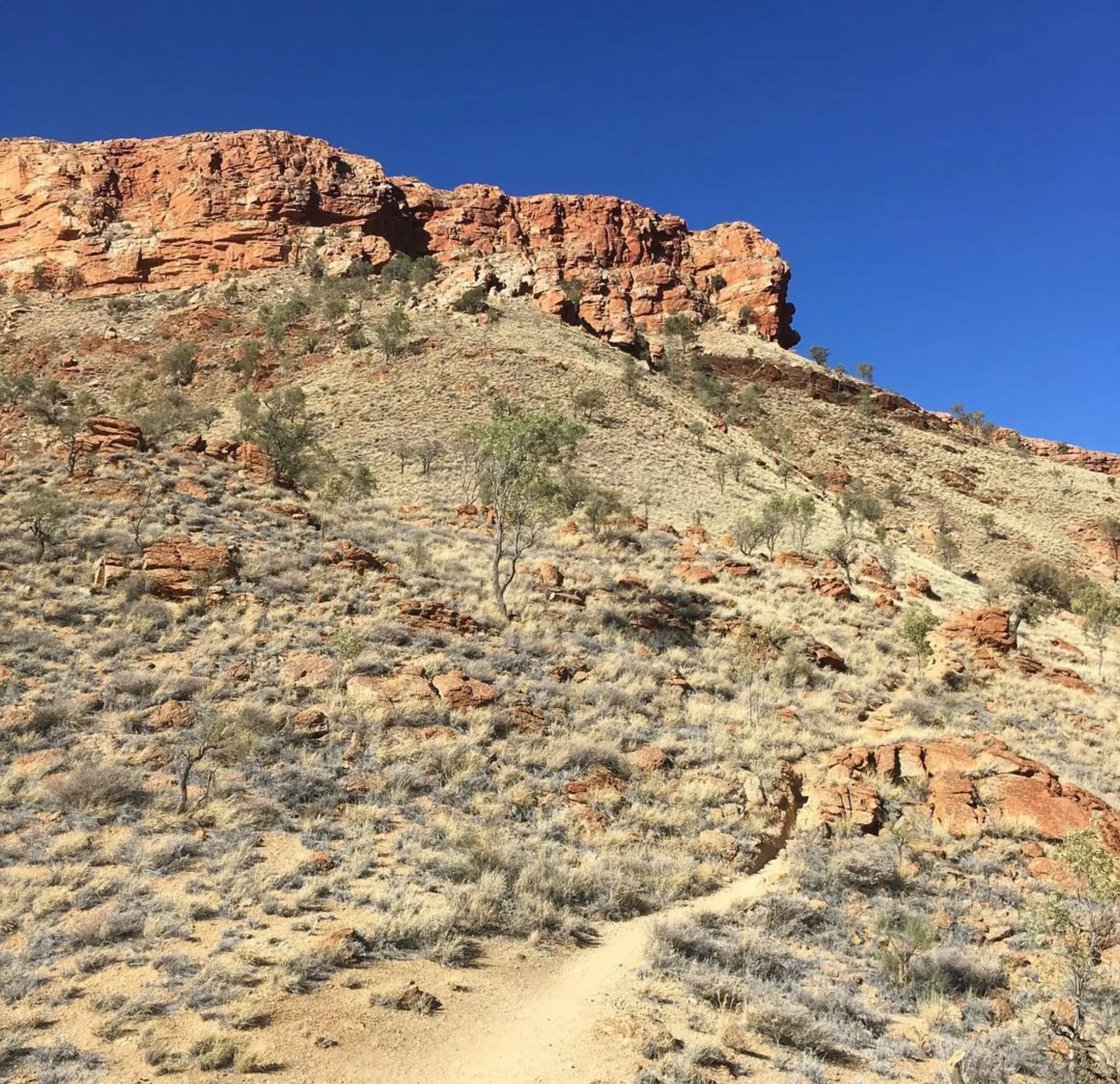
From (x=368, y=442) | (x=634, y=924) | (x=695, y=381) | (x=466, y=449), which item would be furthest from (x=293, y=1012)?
(x=695, y=381)

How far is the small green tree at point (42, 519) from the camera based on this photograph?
49.5ft

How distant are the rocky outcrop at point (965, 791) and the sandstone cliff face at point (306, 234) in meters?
51.4

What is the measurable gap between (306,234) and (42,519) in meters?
60.6

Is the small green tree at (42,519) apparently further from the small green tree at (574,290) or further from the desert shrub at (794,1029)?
the small green tree at (574,290)

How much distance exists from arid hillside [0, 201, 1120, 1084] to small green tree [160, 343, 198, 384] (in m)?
20.8

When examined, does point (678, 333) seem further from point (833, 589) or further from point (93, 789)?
point (93, 789)

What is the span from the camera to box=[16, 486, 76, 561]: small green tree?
15.1 m

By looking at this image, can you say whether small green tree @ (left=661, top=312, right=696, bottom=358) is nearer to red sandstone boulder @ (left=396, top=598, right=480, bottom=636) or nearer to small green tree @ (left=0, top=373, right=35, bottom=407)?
small green tree @ (left=0, top=373, right=35, bottom=407)

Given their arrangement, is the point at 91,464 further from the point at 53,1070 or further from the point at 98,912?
the point at 53,1070

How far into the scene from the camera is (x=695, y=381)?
60.3 metres

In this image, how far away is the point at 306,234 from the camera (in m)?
67.5

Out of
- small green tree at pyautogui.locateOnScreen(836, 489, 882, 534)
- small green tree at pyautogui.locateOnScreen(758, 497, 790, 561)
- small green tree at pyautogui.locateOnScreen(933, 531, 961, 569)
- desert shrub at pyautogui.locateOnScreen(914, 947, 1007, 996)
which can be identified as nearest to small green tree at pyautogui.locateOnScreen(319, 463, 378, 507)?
small green tree at pyautogui.locateOnScreen(758, 497, 790, 561)

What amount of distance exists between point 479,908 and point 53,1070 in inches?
140

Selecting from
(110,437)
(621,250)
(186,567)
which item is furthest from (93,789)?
(621,250)
